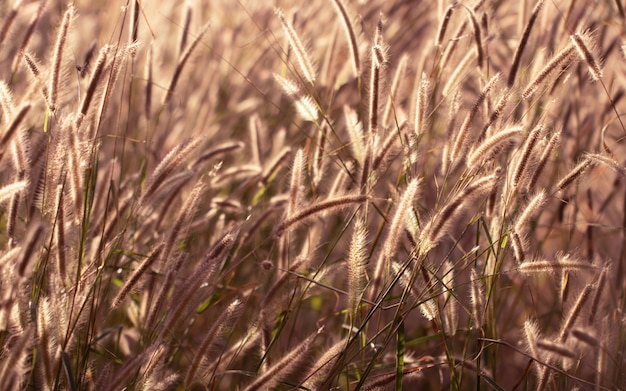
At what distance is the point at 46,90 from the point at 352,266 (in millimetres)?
947

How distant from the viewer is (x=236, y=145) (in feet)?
8.16

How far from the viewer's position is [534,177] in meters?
1.99

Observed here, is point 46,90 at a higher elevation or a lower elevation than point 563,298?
higher

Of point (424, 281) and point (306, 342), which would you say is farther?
point (424, 281)

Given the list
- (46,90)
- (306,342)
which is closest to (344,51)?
(46,90)

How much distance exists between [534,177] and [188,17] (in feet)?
4.72

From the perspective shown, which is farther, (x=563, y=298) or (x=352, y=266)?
(x=563, y=298)

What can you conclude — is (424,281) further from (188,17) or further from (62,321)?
(188,17)

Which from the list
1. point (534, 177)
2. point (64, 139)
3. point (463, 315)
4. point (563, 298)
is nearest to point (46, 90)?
point (64, 139)

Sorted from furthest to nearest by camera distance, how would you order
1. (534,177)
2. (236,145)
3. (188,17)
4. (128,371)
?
(188,17), (236,145), (534,177), (128,371)

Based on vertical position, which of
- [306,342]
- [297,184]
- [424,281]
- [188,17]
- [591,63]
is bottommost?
[306,342]

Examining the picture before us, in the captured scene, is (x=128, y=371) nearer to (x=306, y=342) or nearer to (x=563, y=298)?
(x=306, y=342)

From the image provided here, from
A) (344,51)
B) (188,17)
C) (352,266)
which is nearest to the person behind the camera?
(352,266)

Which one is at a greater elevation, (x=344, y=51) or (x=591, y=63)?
(x=344, y=51)
